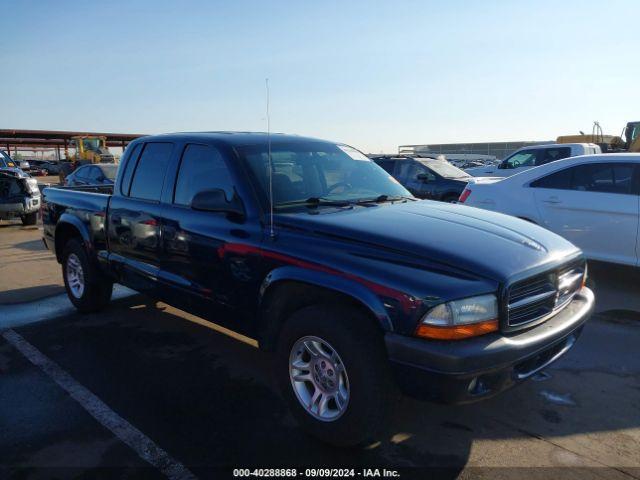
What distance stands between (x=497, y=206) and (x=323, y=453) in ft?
17.5

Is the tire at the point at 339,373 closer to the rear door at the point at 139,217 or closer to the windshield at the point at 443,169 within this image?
the rear door at the point at 139,217

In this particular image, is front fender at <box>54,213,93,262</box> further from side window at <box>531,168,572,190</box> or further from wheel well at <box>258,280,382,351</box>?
side window at <box>531,168,572,190</box>

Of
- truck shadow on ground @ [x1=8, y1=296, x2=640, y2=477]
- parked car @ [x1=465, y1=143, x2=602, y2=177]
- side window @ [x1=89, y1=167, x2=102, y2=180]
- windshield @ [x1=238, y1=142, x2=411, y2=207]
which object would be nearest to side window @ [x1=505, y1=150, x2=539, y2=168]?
parked car @ [x1=465, y1=143, x2=602, y2=177]

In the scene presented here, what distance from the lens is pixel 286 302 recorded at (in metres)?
3.17

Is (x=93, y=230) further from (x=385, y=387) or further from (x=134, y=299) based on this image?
(x=385, y=387)

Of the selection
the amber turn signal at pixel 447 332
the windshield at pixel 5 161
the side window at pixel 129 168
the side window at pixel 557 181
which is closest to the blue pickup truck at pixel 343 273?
the amber turn signal at pixel 447 332

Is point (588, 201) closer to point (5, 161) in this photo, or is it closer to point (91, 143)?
point (5, 161)

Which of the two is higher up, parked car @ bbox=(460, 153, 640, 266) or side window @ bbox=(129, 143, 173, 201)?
side window @ bbox=(129, 143, 173, 201)

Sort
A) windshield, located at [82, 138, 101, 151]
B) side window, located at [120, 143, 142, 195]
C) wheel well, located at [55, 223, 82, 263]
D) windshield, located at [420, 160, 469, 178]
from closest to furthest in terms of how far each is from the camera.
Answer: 1. side window, located at [120, 143, 142, 195]
2. wheel well, located at [55, 223, 82, 263]
3. windshield, located at [420, 160, 469, 178]
4. windshield, located at [82, 138, 101, 151]

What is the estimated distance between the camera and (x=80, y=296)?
18.3ft

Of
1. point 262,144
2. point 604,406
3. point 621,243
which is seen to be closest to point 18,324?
point 262,144

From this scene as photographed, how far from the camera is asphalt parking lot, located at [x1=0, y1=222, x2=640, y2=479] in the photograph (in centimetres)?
292

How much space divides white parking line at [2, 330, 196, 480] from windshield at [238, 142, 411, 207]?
1.70 meters

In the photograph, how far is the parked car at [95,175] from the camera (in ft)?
44.4
